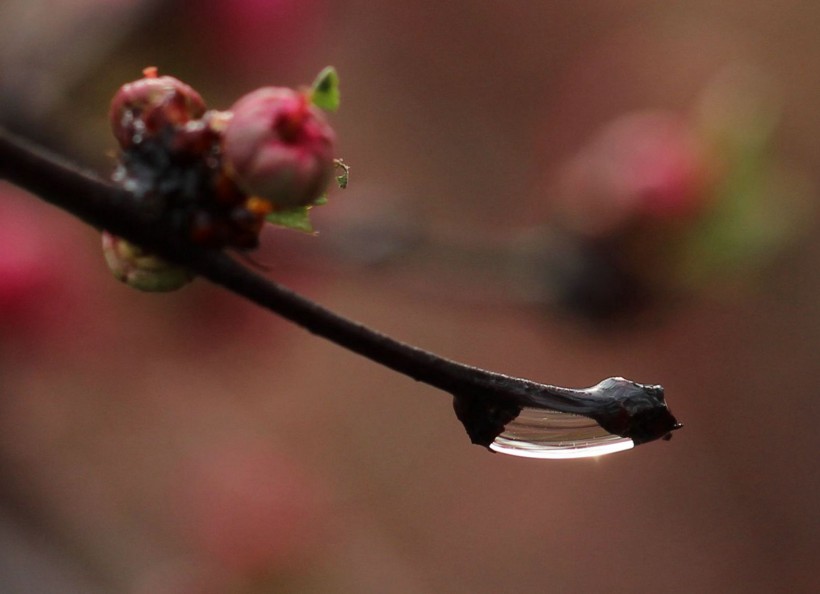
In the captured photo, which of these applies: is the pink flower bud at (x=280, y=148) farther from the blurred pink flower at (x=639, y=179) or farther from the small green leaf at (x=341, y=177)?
the blurred pink flower at (x=639, y=179)

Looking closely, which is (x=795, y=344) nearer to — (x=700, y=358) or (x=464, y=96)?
(x=700, y=358)

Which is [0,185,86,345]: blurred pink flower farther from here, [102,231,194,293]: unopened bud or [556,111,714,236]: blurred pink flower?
[102,231,194,293]: unopened bud

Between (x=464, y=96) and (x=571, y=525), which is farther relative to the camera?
(x=464, y=96)

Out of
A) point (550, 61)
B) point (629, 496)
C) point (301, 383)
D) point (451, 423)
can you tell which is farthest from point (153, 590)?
point (550, 61)

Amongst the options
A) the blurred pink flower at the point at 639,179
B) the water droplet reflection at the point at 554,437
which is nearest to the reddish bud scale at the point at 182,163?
the water droplet reflection at the point at 554,437

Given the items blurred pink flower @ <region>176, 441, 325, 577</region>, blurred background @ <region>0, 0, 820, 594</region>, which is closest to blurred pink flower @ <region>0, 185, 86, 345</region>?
blurred background @ <region>0, 0, 820, 594</region>

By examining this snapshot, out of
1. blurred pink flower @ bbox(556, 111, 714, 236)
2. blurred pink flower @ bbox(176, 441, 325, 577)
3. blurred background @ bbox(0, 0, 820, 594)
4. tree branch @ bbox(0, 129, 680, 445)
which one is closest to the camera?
tree branch @ bbox(0, 129, 680, 445)
